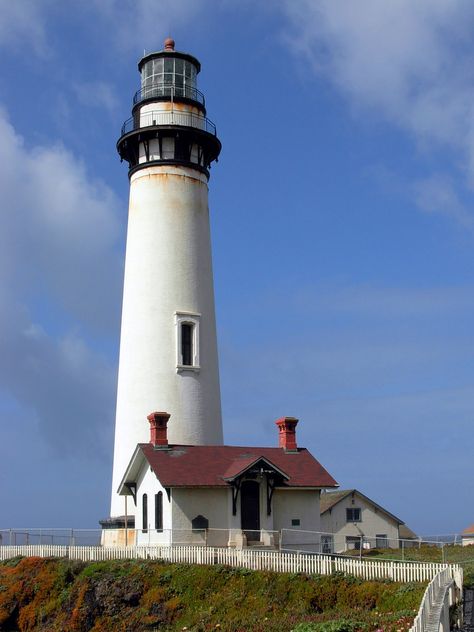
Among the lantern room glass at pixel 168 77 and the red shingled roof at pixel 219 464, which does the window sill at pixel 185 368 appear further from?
the lantern room glass at pixel 168 77

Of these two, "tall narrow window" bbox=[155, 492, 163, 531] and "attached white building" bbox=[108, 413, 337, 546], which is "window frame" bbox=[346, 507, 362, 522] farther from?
"tall narrow window" bbox=[155, 492, 163, 531]

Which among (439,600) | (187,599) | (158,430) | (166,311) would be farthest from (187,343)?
(439,600)

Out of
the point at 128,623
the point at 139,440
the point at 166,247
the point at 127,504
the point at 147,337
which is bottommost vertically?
the point at 128,623

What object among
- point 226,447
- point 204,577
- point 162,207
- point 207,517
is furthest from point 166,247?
point 204,577

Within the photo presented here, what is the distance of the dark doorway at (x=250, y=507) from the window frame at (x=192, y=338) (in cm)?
567

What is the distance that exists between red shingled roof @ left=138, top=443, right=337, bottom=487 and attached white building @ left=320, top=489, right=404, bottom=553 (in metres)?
12.1

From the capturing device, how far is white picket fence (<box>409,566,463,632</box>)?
13.6 metres

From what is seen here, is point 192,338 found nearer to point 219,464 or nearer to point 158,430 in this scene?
point 158,430

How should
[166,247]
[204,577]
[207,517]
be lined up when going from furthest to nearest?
1. [166,247]
2. [207,517]
3. [204,577]

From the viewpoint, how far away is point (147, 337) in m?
33.4

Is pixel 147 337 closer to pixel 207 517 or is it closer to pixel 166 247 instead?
pixel 166 247

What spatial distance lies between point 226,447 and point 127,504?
168 inches

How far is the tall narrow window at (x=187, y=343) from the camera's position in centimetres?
3366

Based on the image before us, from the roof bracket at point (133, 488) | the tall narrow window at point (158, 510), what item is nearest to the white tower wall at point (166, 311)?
the roof bracket at point (133, 488)
